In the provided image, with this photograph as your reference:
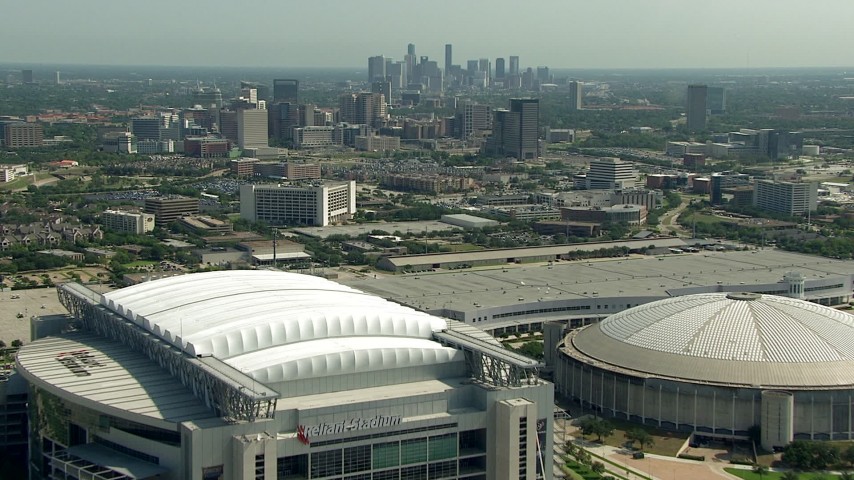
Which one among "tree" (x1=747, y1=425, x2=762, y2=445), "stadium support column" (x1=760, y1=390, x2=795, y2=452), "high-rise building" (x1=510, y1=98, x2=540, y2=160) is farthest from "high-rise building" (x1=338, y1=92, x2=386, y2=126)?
"stadium support column" (x1=760, y1=390, x2=795, y2=452)

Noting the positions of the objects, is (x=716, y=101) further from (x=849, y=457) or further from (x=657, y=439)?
(x=849, y=457)

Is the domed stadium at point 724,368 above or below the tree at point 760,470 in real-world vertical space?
above

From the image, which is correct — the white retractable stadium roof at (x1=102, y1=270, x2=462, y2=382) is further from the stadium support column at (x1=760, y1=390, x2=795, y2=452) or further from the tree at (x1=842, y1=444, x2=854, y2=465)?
the tree at (x1=842, y1=444, x2=854, y2=465)

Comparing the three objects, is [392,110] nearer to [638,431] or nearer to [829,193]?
[829,193]

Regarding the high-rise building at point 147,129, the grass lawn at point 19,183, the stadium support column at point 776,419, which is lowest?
the grass lawn at point 19,183

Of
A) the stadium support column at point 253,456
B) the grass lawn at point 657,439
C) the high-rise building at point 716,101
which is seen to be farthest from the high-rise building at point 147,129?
the stadium support column at point 253,456

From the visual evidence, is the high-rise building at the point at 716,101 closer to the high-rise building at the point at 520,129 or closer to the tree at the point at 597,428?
the high-rise building at the point at 520,129

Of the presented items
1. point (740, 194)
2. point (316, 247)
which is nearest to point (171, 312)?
point (316, 247)
